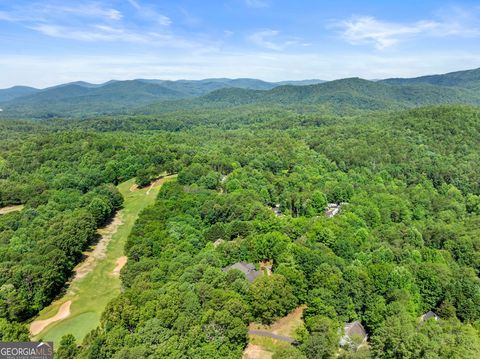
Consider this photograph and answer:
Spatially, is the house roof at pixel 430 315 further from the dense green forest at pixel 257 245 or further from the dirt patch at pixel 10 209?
the dirt patch at pixel 10 209

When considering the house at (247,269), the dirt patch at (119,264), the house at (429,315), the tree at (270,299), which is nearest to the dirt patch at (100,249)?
the dirt patch at (119,264)

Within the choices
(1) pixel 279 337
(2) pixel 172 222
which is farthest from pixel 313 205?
(1) pixel 279 337

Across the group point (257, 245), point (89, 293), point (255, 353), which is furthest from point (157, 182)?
point (255, 353)

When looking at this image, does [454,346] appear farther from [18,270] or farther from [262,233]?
[18,270]

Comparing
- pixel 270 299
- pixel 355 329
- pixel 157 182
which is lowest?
pixel 355 329

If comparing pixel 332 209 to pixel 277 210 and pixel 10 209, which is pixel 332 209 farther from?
pixel 10 209

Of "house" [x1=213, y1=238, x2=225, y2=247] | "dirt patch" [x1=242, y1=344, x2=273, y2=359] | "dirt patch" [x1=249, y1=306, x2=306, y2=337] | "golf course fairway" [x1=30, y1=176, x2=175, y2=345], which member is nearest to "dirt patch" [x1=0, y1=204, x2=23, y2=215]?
"golf course fairway" [x1=30, y1=176, x2=175, y2=345]
